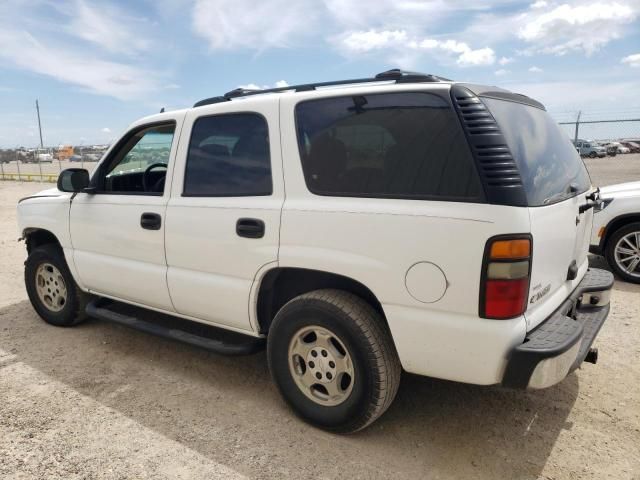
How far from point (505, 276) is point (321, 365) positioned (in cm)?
116

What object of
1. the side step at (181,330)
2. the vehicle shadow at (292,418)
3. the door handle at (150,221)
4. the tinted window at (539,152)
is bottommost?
the vehicle shadow at (292,418)

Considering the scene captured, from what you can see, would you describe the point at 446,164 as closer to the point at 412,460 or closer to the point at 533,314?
the point at 533,314

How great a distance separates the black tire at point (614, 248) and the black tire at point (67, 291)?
5750mm

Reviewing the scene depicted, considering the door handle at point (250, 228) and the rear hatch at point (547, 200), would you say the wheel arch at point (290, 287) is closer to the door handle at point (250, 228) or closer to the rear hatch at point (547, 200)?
the door handle at point (250, 228)

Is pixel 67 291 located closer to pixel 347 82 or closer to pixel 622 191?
pixel 347 82

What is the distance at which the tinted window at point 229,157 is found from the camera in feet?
9.64

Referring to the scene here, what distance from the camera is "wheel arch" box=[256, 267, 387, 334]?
8.80ft

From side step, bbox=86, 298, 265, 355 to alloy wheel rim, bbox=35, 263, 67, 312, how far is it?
1.46ft

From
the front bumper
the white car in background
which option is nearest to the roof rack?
the front bumper

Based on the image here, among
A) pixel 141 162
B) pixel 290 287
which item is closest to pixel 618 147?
pixel 141 162

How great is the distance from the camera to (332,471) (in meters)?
2.48

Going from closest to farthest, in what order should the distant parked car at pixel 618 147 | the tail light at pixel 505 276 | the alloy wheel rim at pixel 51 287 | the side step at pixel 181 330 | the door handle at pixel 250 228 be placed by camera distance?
the tail light at pixel 505 276, the door handle at pixel 250 228, the side step at pixel 181 330, the alloy wheel rim at pixel 51 287, the distant parked car at pixel 618 147

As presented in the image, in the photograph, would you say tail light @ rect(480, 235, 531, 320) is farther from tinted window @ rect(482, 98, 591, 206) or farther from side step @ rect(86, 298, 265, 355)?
side step @ rect(86, 298, 265, 355)

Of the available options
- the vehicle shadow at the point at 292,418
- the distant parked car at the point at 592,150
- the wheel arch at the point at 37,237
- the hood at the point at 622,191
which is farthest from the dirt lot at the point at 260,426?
the distant parked car at the point at 592,150
